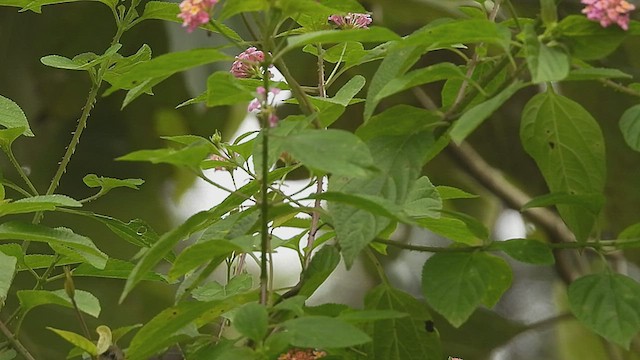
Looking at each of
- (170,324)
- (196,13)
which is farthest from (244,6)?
(170,324)

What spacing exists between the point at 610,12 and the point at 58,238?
0.92 feet

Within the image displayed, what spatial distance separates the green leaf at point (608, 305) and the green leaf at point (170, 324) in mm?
151

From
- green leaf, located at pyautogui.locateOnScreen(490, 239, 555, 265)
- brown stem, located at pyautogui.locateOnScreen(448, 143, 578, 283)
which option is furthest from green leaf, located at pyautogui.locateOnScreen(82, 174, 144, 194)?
brown stem, located at pyautogui.locateOnScreen(448, 143, 578, 283)

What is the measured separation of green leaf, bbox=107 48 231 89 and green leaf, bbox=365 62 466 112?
0.07 m

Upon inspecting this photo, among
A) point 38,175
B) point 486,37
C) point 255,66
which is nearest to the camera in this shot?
point 486,37

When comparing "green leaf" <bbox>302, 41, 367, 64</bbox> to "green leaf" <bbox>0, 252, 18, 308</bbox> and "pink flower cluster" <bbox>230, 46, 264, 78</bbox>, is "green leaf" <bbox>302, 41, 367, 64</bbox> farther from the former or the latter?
"green leaf" <bbox>0, 252, 18, 308</bbox>

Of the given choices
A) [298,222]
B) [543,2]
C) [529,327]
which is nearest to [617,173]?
[529,327]

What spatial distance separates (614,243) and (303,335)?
0.15 m

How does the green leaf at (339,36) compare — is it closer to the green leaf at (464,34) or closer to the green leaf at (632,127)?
the green leaf at (464,34)

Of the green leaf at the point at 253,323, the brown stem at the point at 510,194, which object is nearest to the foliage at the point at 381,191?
the green leaf at the point at 253,323

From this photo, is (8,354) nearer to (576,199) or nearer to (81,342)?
(81,342)

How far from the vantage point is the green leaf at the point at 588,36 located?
1.11ft

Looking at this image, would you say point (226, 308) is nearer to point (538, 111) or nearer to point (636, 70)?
point (538, 111)

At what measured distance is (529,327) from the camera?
124 centimetres
